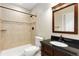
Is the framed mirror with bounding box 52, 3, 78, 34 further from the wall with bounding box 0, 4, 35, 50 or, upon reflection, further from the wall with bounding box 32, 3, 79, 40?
the wall with bounding box 0, 4, 35, 50

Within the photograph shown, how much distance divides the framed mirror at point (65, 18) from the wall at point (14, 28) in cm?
121

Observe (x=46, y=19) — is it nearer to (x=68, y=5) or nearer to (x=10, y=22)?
(x=68, y=5)

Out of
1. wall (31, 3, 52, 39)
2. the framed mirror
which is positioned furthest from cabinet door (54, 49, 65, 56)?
wall (31, 3, 52, 39)

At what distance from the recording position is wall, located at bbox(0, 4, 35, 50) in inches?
96.1

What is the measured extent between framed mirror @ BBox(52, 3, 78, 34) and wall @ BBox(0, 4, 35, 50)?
121 centimetres

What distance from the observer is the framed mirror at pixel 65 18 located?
54.1 inches

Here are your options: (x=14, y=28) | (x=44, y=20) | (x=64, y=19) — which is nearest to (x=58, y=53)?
(x=64, y=19)

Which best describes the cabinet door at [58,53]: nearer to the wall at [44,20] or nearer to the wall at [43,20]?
the wall at [44,20]

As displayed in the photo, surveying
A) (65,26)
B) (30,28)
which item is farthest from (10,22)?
(65,26)

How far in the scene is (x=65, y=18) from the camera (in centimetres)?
158

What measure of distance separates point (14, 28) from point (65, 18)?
1.80 meters

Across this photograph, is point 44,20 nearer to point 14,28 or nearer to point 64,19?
point 64,19

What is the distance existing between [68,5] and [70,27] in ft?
1.46

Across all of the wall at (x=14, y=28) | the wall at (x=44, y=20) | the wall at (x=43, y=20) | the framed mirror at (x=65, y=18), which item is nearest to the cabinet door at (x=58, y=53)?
the framed mirror at (x=65, y=18)
